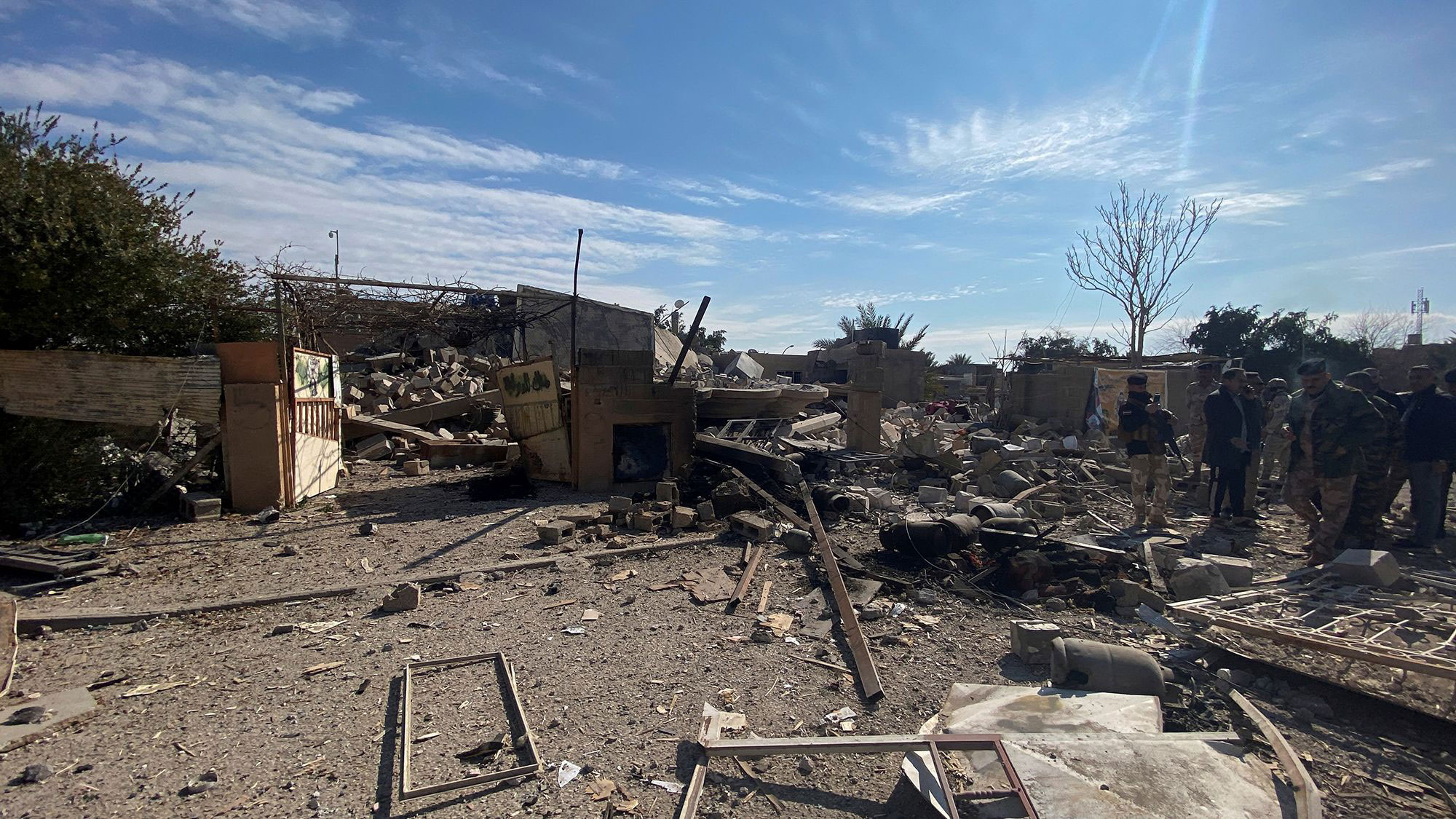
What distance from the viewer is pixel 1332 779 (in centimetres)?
341

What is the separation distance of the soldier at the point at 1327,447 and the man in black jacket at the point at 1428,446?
132 centimetres

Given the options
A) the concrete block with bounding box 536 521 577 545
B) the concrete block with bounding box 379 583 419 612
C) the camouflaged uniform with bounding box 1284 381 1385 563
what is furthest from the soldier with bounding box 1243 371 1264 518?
the concrete block with bounding box 379 583 419 612

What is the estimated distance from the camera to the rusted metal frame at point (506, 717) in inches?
125

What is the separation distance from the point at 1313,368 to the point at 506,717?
26.4ft

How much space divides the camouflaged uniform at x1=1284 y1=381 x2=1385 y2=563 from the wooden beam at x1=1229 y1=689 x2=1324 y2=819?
381 cm

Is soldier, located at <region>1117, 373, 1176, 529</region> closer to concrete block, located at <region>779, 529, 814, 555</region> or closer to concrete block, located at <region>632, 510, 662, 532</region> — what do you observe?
→ concrete block, located at <region>779, 529, 814, 555</region>

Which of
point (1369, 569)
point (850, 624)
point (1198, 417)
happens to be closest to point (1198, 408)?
point (1198, 417)

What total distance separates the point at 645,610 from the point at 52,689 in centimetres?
374

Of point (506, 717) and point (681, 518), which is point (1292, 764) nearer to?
point (506, 717)

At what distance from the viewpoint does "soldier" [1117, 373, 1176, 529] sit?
8133 millimetres

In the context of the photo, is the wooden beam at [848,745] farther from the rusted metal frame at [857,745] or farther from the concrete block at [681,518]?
the concrete block at [681,518]

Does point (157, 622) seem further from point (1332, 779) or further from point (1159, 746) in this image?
point (1332, 779)

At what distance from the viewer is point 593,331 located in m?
20.9

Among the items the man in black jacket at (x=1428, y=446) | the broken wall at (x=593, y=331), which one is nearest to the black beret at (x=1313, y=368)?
the man in black jacket at (x=1428, y=446)
